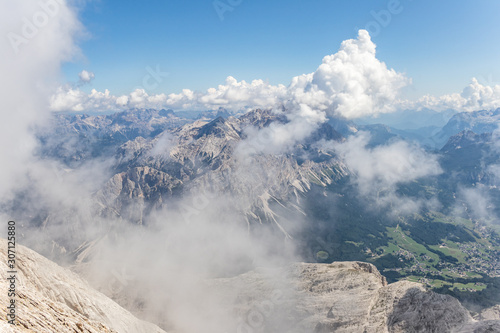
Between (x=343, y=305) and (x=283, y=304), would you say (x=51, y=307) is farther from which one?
(x=283, y=304)

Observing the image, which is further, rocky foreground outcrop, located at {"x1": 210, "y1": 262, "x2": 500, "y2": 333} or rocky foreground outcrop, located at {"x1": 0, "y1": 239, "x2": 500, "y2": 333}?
rocky foreground outcrop, located at {"x1": 210, "y1": 262, "x2": 500, "y2": 333}

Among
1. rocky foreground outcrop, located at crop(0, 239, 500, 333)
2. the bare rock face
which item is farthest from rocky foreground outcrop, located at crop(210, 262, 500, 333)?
the bare rock face

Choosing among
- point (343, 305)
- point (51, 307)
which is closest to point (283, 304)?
point (343, 305)

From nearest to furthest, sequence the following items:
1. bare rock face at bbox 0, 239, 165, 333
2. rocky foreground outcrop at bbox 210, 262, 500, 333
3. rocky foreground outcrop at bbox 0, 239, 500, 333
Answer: bare rock face at bbox 0, 239, 165, 333 < rocky foreground outcrop at bbox 0, 239, 500, 333 < rocky foreground outcrop at bbox 210, 262, 500, 333

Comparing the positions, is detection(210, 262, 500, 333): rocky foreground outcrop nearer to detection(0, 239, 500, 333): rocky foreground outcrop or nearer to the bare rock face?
detection(0, 239, 500, 333): rocky foreground outcrop

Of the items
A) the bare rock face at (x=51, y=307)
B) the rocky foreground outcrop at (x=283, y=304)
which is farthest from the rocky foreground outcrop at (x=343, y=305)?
the bare rock face at (x=51, y=307)

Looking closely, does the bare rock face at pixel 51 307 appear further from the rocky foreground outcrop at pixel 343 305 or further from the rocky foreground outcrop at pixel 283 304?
the rocky foreground outcrop at pixel 343 305

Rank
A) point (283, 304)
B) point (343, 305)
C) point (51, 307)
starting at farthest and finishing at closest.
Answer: point (283, 304)
point (343, 305)
point (51, 307)

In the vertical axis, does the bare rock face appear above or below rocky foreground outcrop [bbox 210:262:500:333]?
above

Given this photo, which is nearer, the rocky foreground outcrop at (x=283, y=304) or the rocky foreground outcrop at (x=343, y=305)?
the rocky foreground outcrop at (x=283, y=304)
